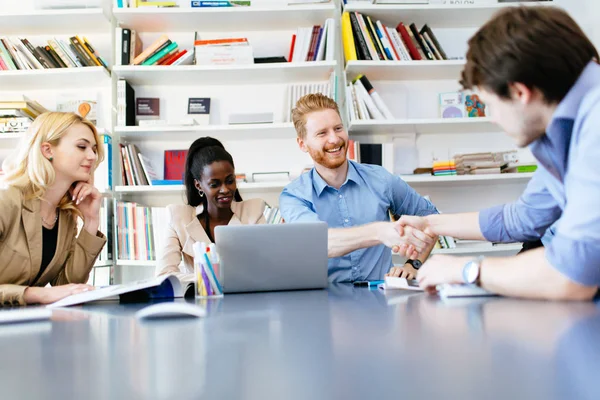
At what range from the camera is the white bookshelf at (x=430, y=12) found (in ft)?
10.8

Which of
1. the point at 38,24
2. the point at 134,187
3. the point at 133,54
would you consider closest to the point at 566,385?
the point at 134,187

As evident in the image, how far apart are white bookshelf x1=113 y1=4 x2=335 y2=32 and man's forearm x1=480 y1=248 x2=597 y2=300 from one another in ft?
8.09

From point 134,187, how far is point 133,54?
80 cm

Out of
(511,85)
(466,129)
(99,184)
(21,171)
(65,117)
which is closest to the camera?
(511,85)

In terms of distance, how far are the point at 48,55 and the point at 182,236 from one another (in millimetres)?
1585

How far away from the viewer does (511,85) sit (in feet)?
3.52

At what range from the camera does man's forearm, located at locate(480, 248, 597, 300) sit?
104 cm

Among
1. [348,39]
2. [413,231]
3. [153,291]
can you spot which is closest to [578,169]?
[413,231]

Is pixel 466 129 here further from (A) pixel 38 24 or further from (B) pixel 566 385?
(B) pixel 566 385

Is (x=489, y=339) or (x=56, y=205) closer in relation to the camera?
(x=489, y=339)

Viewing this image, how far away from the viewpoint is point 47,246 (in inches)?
79.7

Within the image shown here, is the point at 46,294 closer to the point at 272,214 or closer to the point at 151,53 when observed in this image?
the point at 272,214

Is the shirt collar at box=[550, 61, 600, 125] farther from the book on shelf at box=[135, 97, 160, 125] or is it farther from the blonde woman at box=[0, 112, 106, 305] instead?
the book on shelf at box=[135, 97, 160, 125]

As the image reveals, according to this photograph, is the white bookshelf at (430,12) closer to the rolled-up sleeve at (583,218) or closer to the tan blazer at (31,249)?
the tan blazer at (31,249)
